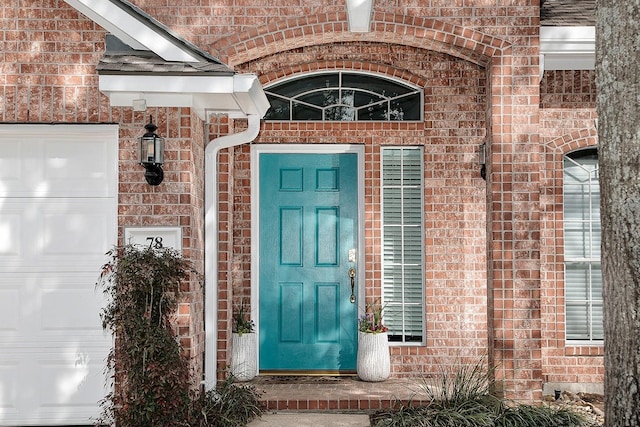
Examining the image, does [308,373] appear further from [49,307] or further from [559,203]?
[559,203]

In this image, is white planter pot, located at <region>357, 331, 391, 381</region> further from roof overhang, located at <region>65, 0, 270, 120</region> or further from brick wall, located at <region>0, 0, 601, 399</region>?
roof overhang, located at <region>65, 0, 270, 120</region>

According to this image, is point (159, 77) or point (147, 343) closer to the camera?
point (147, 343)

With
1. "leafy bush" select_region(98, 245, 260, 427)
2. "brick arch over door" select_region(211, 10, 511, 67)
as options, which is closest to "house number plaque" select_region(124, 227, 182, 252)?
"leafy bush" select_region(98, 245, 260, 427)

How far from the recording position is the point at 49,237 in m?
6.33

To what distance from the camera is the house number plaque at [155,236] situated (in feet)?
20.6

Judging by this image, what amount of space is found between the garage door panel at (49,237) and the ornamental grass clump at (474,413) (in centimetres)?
274

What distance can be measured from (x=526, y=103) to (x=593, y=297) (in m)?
2.76

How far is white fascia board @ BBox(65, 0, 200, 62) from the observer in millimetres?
5840

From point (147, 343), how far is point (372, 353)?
9.14ft

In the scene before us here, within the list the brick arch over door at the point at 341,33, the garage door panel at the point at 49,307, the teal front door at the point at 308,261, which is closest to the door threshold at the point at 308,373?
the teal front door at the point at 308,261

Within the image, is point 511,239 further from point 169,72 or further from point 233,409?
point 169,72

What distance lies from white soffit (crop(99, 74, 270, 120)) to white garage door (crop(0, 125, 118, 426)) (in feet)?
1.94

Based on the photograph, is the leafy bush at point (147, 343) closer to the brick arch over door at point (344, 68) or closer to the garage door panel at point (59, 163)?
the garage door panel at point (59, 163)

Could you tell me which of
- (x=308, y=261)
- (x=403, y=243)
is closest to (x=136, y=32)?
(x=308, y=261)
